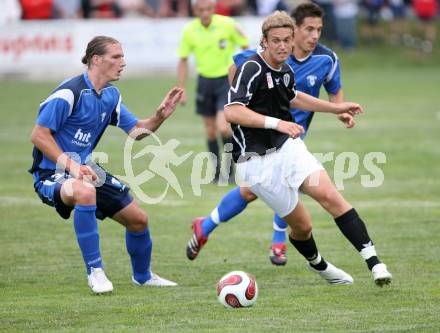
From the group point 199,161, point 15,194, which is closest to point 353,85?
point 199,161

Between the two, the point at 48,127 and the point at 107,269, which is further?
the point at 107,269

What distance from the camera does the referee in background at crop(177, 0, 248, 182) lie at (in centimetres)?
1312

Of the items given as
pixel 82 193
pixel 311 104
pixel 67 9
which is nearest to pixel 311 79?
pixel 311 104

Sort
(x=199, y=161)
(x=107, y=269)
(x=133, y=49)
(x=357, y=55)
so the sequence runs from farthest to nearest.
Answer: (x=357, y=55)
(x=133, y=49)
(x=199, y=161)
(x=107, y=269)

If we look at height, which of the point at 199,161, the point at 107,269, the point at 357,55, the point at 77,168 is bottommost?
the point at 357,55

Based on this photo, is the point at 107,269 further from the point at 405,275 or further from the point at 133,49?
the point at 133,49

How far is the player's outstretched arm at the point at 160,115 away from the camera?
23.7 feet

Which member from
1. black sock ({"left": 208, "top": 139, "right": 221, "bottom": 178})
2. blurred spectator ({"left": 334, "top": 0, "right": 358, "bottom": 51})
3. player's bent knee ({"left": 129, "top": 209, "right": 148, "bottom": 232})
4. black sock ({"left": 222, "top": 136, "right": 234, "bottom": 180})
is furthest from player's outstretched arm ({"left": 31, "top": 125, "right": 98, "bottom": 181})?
blurred spectator ({"left": 334, "top": 0, "right": 358, "bottom": 51})

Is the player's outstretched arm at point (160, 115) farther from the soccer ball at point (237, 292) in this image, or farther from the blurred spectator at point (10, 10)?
the blurred spectator at point (10, 10)

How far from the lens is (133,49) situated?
85.7ft

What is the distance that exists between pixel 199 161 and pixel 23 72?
13167 mm

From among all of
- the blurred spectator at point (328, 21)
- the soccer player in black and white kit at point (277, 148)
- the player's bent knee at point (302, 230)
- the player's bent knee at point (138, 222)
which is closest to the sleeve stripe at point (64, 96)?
the player's bent knee at point (138, 222)

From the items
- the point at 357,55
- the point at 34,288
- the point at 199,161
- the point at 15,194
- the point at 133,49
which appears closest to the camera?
the point at 34,288

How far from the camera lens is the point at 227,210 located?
8.21m
